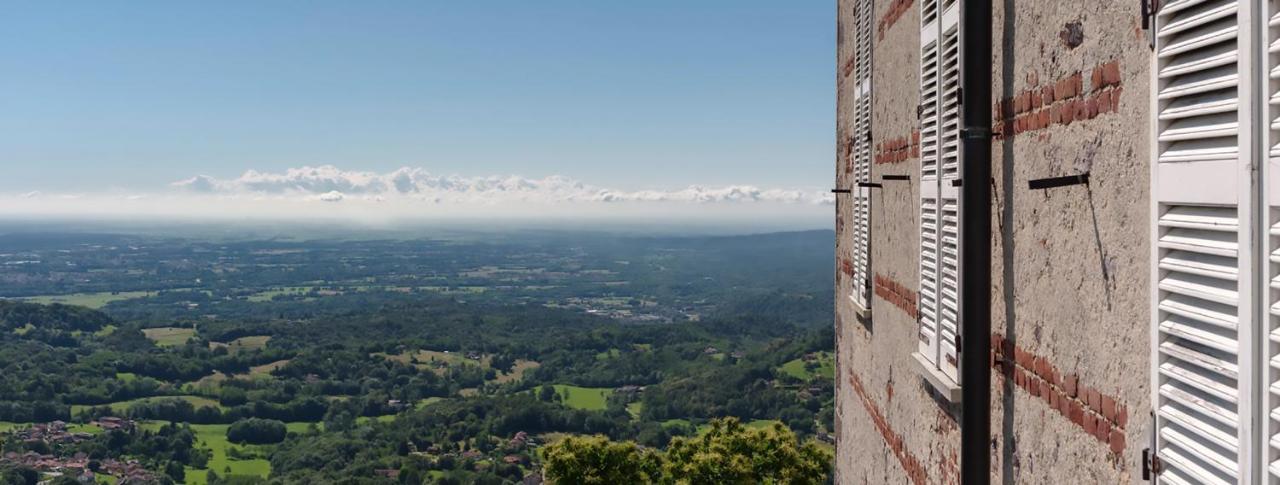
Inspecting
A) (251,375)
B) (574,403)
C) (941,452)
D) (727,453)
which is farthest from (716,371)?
(941,452)

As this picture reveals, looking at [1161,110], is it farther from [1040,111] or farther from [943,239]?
[943,239]

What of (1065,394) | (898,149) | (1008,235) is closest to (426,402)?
(898,149)

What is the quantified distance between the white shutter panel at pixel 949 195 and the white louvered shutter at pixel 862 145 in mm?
1952

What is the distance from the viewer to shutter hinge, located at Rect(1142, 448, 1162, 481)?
2395 millimetres

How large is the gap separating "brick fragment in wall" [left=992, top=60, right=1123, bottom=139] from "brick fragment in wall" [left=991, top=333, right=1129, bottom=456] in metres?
0.79

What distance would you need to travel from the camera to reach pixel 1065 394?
9.86ft

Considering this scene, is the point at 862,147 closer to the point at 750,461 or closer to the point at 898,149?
the point at 898,149

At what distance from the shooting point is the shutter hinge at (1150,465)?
239 cm

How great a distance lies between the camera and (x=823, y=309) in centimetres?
17525

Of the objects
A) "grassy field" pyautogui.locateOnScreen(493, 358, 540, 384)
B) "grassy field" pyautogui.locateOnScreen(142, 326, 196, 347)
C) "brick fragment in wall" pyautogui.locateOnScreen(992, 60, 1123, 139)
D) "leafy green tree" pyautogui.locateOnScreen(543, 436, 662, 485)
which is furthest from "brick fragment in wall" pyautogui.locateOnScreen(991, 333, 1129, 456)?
"grassy field" pyautogui.locateOnScreen(142, 326, 196, 347)

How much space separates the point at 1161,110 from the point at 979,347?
1.55 m

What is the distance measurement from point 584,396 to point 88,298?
5528 inches

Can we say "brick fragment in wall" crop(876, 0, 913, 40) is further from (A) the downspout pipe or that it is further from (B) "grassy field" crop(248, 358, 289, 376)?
(B) "grassy field" crop(248, 358, 289, 376)

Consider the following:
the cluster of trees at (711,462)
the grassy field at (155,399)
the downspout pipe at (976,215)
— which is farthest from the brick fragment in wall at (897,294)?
the grassy field at (155,399)
